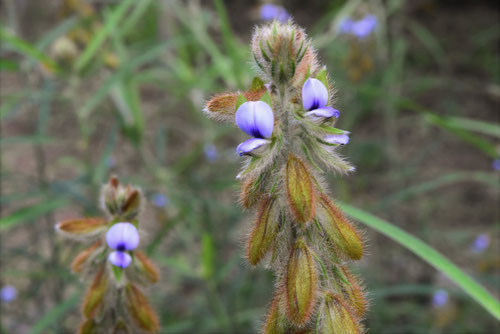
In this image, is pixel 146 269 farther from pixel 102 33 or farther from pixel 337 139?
pixel 102 33

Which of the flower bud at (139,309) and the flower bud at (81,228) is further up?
the flower bud at (81,228)

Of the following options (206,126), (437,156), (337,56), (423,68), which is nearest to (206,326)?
(206,126)

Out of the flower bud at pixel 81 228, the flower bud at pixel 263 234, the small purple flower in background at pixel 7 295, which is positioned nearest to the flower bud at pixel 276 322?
the flower bud at pixel 263 234

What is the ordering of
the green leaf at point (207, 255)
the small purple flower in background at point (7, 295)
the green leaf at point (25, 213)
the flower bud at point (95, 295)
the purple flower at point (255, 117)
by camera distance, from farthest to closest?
the small purple flower in background at point (7, 295) → the green leaf at point (207, 255) → the green leaf at point (25, 213) → the flower bud at point (95, 295) → the purple flower at point (255, 117)

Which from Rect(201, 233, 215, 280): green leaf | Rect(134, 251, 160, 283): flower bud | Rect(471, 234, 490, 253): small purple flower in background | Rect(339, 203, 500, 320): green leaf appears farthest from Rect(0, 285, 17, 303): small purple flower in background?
Rect(471, 234, 490, 253): small purple flower in background

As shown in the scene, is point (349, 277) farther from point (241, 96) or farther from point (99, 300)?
point (99, 300)

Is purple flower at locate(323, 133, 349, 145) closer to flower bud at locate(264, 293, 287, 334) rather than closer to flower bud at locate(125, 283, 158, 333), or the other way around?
flower bud at locate(264, 293, 287, 334)

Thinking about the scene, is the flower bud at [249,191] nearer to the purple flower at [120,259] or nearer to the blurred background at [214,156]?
the blurred background at [214,156]
